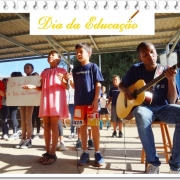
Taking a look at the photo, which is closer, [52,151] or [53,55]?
[52,151]

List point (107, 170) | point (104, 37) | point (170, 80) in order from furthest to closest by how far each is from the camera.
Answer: point (104, 37) < point (107, 170) < point (170, 80)

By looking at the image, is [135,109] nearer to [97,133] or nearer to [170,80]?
[170,80]

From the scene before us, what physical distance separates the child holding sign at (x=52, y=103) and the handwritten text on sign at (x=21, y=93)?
2.80 ft

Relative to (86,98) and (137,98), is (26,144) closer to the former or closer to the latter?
(86,98)

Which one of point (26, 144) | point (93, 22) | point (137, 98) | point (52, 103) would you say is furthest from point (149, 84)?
point (26, 144)

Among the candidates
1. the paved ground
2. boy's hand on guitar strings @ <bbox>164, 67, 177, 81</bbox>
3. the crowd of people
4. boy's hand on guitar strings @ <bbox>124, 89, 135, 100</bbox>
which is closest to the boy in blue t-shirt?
the crowd of people

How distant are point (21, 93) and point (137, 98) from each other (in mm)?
2129

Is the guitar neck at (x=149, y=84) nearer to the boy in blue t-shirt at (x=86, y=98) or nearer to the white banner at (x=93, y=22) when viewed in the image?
the white banner at (x=93, y=22)

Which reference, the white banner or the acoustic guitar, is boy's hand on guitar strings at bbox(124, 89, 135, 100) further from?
the white banner

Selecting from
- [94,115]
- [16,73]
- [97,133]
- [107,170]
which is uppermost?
[16,73]

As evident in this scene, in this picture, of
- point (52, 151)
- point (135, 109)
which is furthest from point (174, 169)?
point (52, 151)

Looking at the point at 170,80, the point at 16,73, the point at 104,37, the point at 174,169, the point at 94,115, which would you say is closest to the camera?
the point at 174,169

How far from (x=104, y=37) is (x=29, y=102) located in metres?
1.94

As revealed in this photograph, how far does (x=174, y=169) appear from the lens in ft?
5.58
